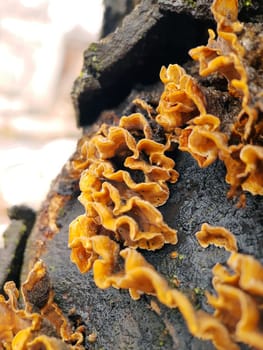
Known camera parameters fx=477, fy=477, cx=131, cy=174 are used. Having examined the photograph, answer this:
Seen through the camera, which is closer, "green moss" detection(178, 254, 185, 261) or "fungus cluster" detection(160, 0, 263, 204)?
"fungus cluster" detection(160, 0, 263, 204)

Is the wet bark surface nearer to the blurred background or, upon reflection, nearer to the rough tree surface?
the rough tree surface

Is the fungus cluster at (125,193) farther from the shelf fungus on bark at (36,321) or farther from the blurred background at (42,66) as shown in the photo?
the blurred background at (42,66)

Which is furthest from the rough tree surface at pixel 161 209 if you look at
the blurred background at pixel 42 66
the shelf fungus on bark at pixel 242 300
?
the blurred background at pixel 42 66

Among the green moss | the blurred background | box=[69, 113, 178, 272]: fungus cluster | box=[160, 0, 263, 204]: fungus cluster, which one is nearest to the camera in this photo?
box=[160, 0, 263, 204]: fungus cluster

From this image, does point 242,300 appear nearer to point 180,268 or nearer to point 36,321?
point 180,268

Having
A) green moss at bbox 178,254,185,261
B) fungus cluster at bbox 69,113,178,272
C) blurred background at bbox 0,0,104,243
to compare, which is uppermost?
blurred background at bbox 0,0,104,243

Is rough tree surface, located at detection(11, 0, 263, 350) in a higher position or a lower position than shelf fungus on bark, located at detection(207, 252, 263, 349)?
higher

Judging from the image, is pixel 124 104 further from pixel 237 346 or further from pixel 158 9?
pixel 237 346

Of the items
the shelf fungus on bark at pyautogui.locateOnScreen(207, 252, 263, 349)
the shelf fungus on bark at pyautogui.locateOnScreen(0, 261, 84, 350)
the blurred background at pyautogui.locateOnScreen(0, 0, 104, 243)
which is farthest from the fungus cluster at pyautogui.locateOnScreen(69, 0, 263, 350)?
the blurred background at pyautogui.locateOnScreen(0, 0, 104, 243)
